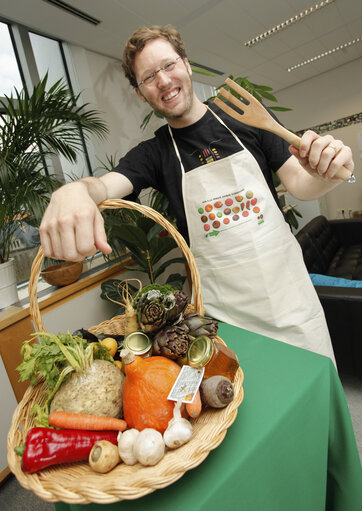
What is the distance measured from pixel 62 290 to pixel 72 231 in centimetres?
160

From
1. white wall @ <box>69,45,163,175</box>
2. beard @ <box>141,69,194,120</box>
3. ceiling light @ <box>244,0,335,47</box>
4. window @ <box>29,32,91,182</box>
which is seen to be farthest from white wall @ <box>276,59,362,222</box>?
beard @ <box>141,69,194,120</box>

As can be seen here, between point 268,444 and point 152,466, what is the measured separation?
0.22 meters

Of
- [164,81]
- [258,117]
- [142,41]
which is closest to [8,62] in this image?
[142,41]

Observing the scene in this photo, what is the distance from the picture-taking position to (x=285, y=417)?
583 mm

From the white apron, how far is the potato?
20.8 inches

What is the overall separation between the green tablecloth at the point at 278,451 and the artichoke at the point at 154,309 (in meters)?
0.25

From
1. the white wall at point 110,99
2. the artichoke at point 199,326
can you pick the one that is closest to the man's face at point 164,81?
the artichoke at point 199,326

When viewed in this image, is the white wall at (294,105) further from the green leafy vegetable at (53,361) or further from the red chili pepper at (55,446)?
the red chili pepper at (55,446)

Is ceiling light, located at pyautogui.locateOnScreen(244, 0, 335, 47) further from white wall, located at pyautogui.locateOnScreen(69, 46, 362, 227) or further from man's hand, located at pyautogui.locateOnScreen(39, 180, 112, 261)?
man's hand, located at pyautogui.locateOnScreen(39, 180, 112, 261)

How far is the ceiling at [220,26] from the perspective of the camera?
2676 millimetres

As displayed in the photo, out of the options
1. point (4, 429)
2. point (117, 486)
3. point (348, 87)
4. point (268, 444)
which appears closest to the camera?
point (117, 486)

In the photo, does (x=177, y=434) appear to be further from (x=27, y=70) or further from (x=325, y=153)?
(x=27, y=70)

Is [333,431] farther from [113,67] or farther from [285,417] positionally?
[113,67]

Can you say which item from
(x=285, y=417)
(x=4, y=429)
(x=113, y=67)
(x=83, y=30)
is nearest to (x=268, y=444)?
(x=285, y=417)
